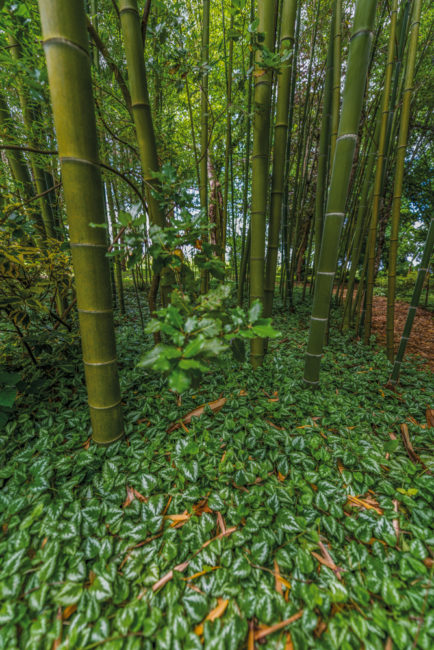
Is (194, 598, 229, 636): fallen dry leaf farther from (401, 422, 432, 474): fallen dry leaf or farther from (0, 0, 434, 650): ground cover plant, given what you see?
(401, 422, 432, 474): fallen dry leaf

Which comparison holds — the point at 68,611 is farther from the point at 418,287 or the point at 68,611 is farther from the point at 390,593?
the point at 418,287

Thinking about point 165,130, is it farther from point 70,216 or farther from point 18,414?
point 18,414

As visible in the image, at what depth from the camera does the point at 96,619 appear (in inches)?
25.5

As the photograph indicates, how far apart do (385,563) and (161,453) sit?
2.76 feet

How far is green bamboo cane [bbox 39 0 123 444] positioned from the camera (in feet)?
2.46

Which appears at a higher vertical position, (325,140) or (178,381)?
(325,140)

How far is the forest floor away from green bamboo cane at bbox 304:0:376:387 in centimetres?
37

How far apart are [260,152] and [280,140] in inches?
9.9

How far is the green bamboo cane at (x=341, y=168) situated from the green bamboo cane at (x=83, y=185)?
111cm

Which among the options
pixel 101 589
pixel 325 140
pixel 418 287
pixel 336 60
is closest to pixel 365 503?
pixel 101 589

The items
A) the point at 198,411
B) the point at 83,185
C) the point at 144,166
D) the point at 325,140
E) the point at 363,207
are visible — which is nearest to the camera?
the point at 83,185

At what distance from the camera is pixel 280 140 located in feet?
5.12

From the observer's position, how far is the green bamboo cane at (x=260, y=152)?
4.21 feet

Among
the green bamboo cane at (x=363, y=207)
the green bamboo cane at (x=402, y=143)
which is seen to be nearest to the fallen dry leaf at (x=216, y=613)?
the green bamboo cane at (x=402, y=143)
